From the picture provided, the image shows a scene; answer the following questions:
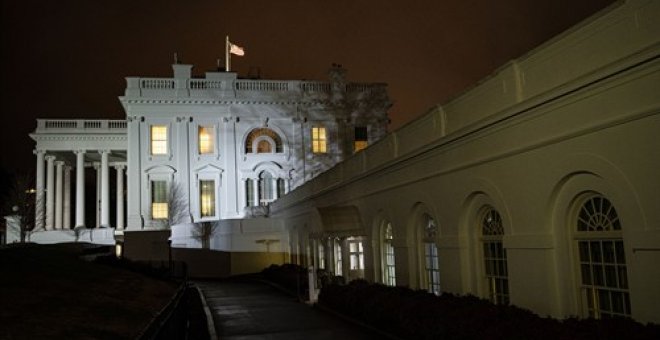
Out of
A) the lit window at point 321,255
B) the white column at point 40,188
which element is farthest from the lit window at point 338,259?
the white column at point 40,188

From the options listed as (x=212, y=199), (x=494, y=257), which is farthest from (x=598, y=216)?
(x=212, y=199)

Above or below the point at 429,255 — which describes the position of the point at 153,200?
above

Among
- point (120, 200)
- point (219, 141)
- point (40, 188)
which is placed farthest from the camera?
point (120, 200)

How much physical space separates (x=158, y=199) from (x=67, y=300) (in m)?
37.0

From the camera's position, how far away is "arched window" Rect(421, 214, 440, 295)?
711 inches

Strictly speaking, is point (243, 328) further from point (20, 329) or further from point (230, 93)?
point (230, 93)

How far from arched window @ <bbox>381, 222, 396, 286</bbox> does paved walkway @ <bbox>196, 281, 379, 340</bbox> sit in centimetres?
249

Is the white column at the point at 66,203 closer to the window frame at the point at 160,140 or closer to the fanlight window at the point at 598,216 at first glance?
the window frame at the point at 160,140

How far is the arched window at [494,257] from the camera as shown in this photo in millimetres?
14227

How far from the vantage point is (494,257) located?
14641 mm

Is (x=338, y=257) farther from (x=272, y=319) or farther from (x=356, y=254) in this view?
(x=272, y=319)

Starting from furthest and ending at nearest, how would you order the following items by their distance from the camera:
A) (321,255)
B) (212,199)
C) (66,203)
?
1. (66,203)
2. (212,199)
3. (321,255)

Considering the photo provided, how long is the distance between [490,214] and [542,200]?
3005 millimetres

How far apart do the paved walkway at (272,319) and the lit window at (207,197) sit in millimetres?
24171
